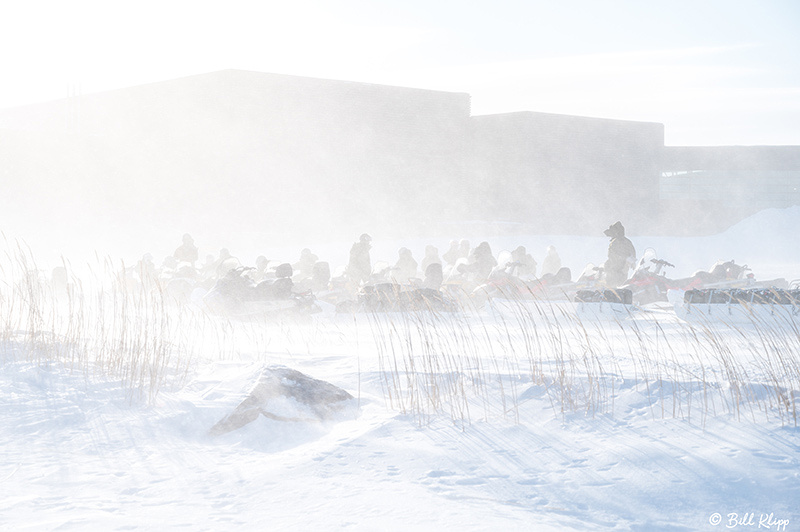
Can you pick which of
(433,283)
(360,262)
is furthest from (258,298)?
(433,283)

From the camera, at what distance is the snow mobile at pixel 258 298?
10.4 m

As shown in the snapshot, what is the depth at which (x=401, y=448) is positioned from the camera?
407 cm

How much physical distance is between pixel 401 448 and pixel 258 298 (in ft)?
22.7

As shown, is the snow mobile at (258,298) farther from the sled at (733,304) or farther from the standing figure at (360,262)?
the sled at (733,304)

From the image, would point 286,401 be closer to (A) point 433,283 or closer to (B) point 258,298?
(B) point 258,298

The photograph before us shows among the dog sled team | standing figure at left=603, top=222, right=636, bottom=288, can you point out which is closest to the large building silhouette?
the dog sled team

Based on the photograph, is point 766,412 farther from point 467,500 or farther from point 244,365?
point 244,365

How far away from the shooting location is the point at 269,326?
371 inches

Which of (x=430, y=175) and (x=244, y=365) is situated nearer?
(x=244, y=365)

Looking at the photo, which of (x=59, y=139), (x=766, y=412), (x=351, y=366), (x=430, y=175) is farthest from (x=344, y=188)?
(x=766, y=412)

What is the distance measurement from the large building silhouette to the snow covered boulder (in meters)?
25.2

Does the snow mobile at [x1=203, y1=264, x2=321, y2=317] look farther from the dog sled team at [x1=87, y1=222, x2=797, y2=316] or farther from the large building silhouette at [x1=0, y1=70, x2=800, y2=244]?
the large building silhouette at [x1=0, y1=70, x2=800, y2=244]

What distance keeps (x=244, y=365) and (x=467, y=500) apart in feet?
9.81

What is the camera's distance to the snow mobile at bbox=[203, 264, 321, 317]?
34.2 feet
